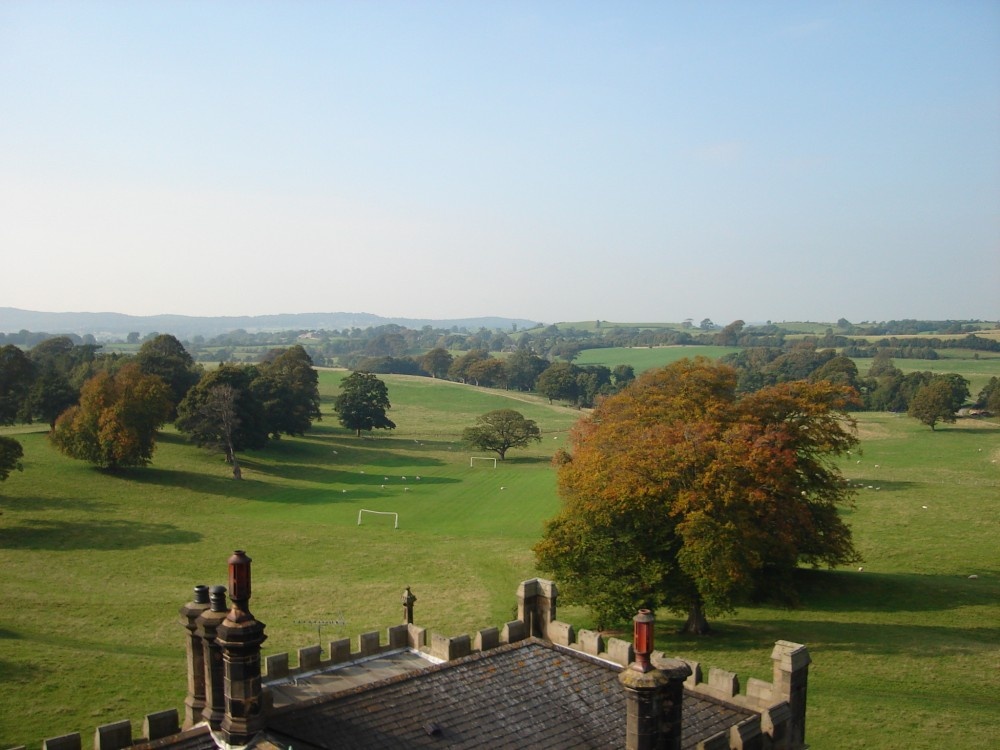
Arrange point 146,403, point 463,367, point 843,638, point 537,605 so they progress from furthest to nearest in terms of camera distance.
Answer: point 463,367
point 146,403
point 843,638
point 537,605

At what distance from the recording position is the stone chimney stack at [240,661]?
12055 millimetres

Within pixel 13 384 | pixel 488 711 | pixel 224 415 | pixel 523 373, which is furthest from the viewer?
pixel 523 373

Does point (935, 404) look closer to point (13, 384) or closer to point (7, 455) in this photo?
point (7, 455)

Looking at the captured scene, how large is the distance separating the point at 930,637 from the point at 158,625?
34.4 metres

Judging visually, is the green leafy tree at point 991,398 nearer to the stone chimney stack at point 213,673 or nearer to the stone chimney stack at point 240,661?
the stone chimney stack at point 213,673

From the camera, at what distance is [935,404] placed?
110 m

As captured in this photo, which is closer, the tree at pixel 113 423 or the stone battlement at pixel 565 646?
the stone battlement at pixel 565 646

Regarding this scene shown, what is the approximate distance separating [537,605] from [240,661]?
9037mm

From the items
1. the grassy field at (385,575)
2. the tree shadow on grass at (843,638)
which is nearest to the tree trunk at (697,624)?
the tree shadow on grass at (843,638)

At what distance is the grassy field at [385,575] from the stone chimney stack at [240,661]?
15902 millimetres

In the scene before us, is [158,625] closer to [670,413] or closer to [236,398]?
[670,413]

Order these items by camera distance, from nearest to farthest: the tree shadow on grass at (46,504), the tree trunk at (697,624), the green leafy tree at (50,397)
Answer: the tree trunk at (697,624), the tree shadow on grass at (46,504), the green leafy tree at (50,397)

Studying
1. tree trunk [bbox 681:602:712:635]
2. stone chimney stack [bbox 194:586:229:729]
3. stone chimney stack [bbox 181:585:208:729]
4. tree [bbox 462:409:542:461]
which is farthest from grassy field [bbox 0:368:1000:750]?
stone chimney stack [bbox 194:586:229:729]

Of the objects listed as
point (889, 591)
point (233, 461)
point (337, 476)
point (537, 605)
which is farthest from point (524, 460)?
point (537, 605)
